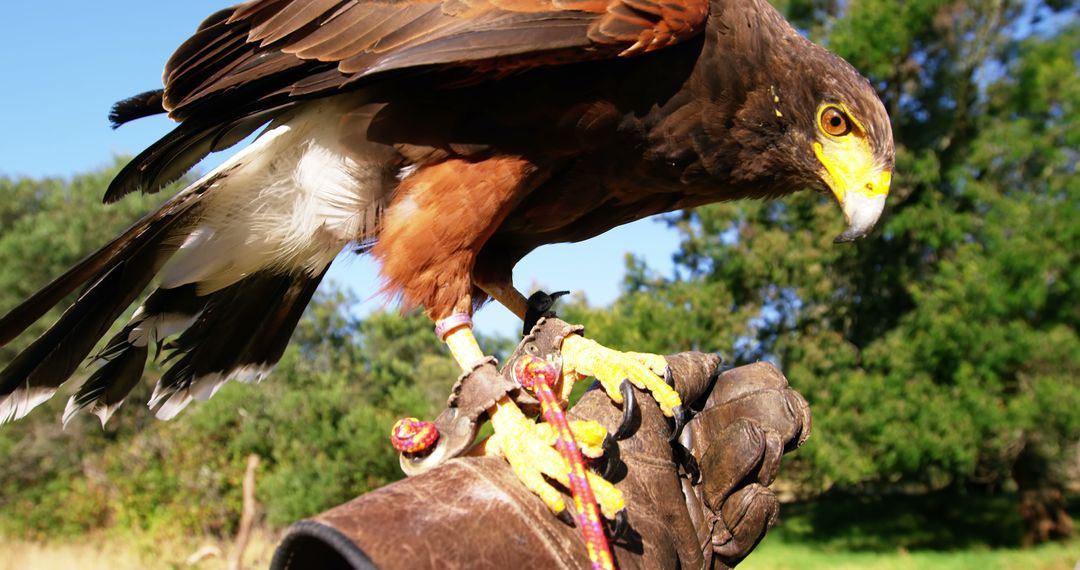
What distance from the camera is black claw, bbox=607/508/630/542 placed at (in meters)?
1.79

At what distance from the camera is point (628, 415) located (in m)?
2.15

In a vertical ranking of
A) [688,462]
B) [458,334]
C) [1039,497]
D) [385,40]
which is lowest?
[1039,497]

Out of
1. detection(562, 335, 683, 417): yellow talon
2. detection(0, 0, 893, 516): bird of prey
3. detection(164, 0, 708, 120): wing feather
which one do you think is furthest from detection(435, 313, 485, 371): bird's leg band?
detection(164, 0, 708, 120): wing feather

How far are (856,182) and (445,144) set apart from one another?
4.66 ft

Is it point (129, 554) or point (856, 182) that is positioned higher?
point (856, 182)

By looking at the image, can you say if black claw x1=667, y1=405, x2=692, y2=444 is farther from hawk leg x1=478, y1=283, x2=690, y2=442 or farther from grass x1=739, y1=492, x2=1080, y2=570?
grass x1=739, y1=492, x2=1080, y2=570

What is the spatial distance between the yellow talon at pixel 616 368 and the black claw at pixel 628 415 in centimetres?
11

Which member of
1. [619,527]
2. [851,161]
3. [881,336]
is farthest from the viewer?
[881,336]

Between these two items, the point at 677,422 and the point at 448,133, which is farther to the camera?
the point at 448,133

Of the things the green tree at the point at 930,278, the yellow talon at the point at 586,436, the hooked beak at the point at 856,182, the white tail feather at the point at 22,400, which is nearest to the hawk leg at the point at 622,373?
the yellow talon at the point at 586,436

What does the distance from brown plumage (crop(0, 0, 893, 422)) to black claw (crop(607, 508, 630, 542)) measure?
35.9 inches

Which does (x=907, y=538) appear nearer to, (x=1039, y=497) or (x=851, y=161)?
(x=1039, y=497)

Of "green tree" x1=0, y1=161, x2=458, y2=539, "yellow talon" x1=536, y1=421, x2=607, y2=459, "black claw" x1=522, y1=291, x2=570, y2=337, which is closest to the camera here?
"yellow talon" x1=536, y1=421, x2=607, y2=459

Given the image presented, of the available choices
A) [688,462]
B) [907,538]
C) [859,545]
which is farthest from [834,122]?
[907,538]
